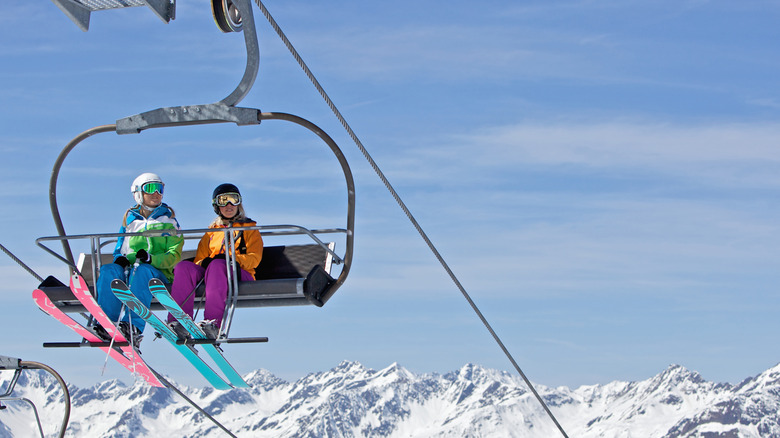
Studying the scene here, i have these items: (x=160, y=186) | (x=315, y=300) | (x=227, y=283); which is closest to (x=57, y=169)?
(x=160, y=186)

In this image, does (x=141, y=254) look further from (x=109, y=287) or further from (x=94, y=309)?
(x=94, y=309)

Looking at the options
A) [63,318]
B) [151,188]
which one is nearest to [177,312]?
[151,188]

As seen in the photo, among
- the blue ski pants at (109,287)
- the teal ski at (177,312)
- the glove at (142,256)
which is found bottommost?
the teal ski at (177,312)

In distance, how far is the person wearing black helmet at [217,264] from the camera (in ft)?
33.4

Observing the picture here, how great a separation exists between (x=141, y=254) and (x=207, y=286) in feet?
2.46

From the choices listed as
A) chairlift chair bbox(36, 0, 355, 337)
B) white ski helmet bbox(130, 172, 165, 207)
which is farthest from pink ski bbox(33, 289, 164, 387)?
white ski helmet bbox(130, 172, 165, 207)

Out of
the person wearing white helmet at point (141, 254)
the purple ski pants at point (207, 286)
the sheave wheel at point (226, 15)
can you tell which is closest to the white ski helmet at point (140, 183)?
the person wearing white helmet at point (141, 254)

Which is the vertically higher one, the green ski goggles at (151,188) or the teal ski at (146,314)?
the green ski goggles at (151,188)

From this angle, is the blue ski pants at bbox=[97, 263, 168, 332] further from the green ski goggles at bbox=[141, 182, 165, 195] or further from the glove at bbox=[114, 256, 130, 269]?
the green ski goggles at bbox=[141, 182, 165, 195]

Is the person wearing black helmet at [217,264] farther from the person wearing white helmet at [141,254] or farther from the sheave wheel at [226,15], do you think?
the sheave wheel at [226,15]

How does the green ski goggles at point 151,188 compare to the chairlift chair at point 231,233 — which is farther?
the green ski goggles at point 151,188

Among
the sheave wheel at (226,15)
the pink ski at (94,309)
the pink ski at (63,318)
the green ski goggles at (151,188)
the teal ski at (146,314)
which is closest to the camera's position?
the sheave wheel at (226,15)

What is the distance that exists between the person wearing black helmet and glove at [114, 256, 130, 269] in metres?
0.51

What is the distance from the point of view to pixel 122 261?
33.5ft
